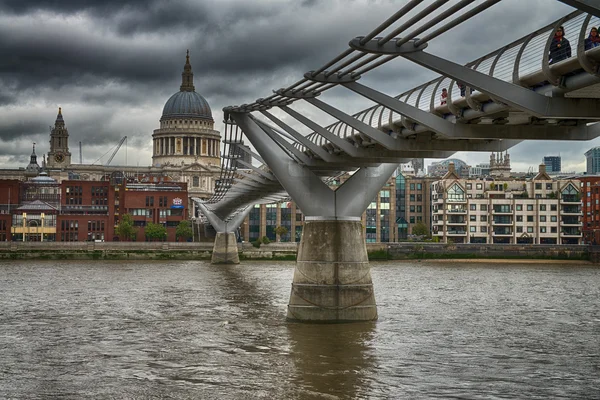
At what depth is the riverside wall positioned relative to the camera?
91688mm

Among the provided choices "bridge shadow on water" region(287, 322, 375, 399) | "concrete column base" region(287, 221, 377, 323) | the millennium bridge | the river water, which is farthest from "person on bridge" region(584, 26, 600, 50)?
"concrete column base" region(287, 221, 377, 323)

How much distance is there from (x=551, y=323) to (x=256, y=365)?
14580 mm

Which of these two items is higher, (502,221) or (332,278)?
(502,221)

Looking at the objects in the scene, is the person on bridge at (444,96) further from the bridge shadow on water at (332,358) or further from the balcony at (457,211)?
the balcony at (457,211)

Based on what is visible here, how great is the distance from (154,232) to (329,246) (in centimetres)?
8641

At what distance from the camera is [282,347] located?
989 inches

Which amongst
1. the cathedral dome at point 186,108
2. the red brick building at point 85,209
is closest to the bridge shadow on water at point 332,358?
the red brick building at point 85,209

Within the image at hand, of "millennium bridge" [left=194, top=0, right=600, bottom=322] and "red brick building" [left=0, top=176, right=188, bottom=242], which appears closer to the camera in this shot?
"millennium bridge" [left=194, top=0, right=600, bottom=322]

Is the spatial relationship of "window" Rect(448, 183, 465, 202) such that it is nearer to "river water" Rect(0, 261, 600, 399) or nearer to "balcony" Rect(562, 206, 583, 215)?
"balcony" Rect(562, 206, 583, 215)

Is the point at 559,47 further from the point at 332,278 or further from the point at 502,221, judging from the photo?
the point at 502,221

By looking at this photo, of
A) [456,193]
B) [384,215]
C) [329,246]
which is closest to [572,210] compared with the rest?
[456,193]

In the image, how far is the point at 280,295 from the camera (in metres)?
43.7

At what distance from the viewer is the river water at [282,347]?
19516 mm

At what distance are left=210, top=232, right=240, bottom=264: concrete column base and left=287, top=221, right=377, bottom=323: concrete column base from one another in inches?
2105
